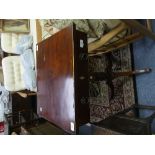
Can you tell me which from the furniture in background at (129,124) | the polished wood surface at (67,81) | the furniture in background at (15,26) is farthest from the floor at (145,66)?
the furniture in background at (15,26)

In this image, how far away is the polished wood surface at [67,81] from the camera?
795 mm

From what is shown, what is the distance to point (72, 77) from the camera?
796 millimetres

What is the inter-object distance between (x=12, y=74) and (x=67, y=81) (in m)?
1.31

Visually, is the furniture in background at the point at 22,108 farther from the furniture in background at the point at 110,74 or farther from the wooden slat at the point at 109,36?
the wooden slat at the point at 109,36

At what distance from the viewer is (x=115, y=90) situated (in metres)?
1.66

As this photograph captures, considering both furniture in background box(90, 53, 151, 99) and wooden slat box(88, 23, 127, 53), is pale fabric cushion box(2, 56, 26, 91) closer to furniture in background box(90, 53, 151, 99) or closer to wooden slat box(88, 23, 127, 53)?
furniture in background box(90, 53, 151, 99)

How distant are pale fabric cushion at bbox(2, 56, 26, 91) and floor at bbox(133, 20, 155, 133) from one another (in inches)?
46.8

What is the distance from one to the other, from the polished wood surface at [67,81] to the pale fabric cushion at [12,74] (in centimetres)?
103

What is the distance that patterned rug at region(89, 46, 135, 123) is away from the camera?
156 centimetres

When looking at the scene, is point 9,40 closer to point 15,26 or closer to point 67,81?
point 15,26

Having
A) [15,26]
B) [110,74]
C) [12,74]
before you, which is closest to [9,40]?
[15,26]
